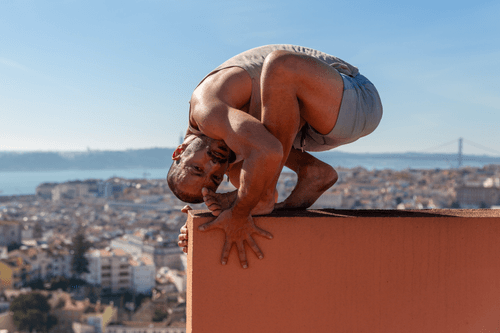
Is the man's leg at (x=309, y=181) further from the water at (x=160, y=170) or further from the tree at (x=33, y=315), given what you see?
the water at (x=160, y=170)

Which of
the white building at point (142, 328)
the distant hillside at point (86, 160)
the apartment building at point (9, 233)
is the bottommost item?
the white building at point (142, 328)

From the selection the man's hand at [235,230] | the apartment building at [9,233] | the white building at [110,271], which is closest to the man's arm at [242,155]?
the man's hand at [235,230]

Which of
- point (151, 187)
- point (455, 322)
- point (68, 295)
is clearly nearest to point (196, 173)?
point (455, 322)

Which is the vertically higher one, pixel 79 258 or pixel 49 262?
pixel 79 258

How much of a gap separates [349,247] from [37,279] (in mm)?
27999

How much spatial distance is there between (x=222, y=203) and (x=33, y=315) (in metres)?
23.2

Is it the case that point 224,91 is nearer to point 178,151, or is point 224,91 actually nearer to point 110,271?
point 178,151

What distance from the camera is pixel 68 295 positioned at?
2417cm

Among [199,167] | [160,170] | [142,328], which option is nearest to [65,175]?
[160,170]

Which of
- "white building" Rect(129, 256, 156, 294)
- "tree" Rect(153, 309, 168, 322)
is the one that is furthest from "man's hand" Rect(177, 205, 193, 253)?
"white building" Rect(129, 256, 156, 294)

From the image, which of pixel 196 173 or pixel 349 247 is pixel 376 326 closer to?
pixel 349 247

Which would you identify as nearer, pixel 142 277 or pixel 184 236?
pixel 184 236

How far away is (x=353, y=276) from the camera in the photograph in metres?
1.32

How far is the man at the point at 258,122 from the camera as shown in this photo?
1.25 metres
